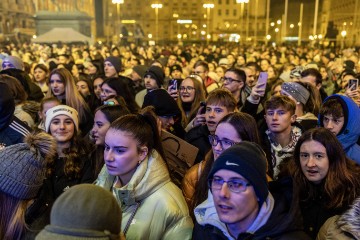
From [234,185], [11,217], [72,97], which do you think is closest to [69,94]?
[72,97]

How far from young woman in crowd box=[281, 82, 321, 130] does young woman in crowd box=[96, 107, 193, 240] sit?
112 inches

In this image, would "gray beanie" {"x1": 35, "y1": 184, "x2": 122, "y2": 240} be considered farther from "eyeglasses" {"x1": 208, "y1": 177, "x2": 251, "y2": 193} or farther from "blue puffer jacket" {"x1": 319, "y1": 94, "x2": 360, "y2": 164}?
"blue puffer jacket" {"x1": 319, "y1": 94, "x2": 360, "y2": 164}

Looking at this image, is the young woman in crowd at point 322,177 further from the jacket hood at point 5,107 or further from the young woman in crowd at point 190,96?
the young woman in crowd at point 190,96

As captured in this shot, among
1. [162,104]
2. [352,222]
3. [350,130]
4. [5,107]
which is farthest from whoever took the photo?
[162,104]

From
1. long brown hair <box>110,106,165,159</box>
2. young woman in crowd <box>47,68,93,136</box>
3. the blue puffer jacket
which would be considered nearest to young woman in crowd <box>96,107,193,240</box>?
long brown hair <box>110,106,165,159</box>

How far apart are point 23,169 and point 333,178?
2478mm

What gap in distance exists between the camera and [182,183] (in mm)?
4031

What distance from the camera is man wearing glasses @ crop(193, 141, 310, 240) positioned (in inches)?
97.3

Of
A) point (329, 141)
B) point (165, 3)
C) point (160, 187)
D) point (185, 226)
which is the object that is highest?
point (165, 3)

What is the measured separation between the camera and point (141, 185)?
3.12m

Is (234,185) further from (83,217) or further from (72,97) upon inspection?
(72,97)

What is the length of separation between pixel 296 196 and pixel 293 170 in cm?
133

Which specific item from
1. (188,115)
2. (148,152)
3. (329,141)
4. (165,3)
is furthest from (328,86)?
(165,3)

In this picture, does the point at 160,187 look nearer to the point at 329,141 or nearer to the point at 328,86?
the point at 329,141
